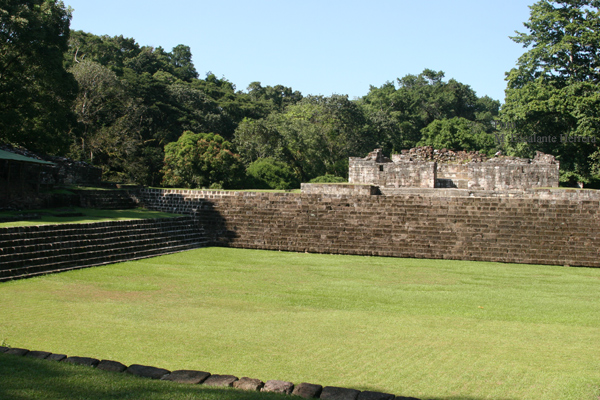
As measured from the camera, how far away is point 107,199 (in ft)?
50.7

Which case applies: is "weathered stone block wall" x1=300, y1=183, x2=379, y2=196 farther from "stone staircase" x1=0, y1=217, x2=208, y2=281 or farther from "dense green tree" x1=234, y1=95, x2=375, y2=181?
"dense green tree" x1=234, y1=95, x2=375, y2=181

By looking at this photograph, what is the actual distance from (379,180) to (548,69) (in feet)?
43.5

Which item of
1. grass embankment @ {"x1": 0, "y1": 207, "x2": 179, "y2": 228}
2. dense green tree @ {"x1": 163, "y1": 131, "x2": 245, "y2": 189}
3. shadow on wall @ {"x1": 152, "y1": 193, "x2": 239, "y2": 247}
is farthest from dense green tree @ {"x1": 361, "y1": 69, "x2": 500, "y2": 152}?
grass embankment @ {"x1": 0, "y1": 207, "x2": 179, "y2": 228}

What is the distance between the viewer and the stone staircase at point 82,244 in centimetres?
851

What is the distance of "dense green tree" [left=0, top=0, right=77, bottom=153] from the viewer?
13.8 m

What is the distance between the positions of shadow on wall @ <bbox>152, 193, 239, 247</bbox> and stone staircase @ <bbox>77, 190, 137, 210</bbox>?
1.12 m

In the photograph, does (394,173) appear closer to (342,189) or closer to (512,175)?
(342,189)

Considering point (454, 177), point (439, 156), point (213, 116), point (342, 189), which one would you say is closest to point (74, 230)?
point (342, 189)

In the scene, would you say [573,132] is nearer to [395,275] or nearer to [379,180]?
[379,180]

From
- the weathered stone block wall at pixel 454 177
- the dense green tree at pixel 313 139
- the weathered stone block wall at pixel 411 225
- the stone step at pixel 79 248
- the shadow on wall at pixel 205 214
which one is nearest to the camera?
the stone step at pixel 79 248

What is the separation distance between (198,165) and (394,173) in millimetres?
11347

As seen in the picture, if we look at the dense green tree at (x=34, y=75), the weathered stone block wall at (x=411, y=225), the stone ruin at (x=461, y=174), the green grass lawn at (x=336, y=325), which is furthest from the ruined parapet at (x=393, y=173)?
the dense green tree at (x=34, y=75)

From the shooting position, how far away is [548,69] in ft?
84.3

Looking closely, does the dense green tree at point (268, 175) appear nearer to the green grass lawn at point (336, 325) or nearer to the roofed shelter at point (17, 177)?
the roofed shelter at point (17, 177)
